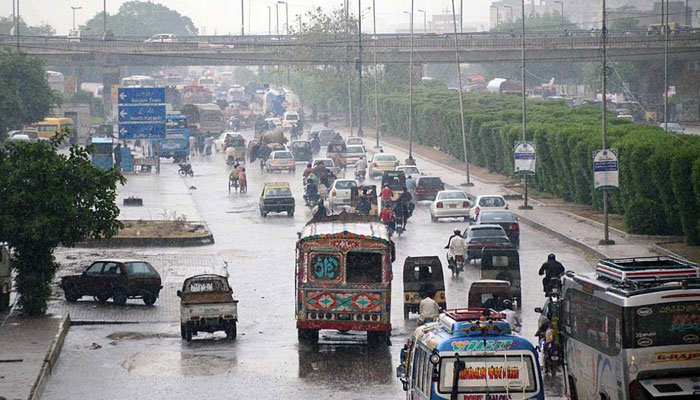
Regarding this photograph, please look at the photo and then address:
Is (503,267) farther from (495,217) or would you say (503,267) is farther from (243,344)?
(495,217)

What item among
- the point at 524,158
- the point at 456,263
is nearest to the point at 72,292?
the point at 456,263

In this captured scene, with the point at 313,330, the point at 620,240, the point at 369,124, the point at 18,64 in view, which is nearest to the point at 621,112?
the point at 369,124

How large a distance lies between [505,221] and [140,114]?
35.7 m

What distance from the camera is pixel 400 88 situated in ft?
442

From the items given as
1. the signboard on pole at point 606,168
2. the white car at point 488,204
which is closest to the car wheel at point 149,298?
the signboard on pole at point 606,168

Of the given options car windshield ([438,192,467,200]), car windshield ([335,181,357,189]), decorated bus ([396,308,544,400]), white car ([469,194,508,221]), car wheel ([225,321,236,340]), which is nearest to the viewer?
decorated bus ([396,308,544,400])

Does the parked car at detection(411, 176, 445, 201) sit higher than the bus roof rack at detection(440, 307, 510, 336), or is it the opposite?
the bus roof rack at detection(440, 307, 510, 336)

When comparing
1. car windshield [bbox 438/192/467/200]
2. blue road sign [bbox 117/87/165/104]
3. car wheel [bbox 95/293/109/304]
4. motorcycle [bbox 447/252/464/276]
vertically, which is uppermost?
blue road sign [bbox 117/87/165/104]

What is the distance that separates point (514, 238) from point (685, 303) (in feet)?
89.0

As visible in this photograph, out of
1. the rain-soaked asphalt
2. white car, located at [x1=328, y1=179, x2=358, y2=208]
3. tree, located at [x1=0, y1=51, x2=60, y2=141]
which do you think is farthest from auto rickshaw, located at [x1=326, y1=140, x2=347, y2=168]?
the rain-soaked asphalt

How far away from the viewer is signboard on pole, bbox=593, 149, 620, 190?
42.8m

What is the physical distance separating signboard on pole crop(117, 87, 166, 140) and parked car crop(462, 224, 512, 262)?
126 feet

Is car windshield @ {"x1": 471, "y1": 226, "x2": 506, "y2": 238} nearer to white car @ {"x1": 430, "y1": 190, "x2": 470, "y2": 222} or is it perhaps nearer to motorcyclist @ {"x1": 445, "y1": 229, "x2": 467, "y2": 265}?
motorcyclist @ {"x1": 445, "y1": 229, "x2": 467, "y2": 265}

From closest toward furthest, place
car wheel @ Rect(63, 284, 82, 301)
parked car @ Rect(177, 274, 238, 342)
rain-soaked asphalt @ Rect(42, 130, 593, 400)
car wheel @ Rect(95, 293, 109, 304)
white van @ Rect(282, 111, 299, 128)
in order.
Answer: rain-soaked asphalt @ Rect(42, 130, 593, 400), parked car @ Rect(177, 274, 238, 342), car wheel @ Rect(95, 293, 109, 304), car wheel @ Rect(63, 284, 82, 301), white van @ Rect(282, 111, 299, 128)
